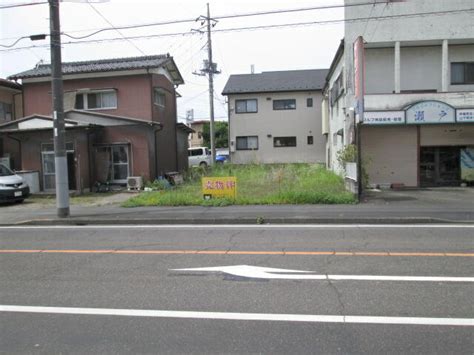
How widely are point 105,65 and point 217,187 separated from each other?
42.5ft

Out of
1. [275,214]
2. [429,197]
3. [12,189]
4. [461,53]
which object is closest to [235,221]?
[275,214]

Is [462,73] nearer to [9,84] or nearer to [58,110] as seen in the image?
[58,110]

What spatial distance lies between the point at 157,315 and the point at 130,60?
23.1 m

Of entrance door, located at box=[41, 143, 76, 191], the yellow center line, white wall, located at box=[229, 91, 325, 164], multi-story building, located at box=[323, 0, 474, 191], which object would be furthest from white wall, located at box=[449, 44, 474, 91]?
entrance door, located at box=[41, 143, 76, 191]

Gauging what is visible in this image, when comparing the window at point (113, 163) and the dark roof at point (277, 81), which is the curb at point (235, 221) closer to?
the window at point (113, 163)

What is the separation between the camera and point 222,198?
1561cm

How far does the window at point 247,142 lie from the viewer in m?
37.4

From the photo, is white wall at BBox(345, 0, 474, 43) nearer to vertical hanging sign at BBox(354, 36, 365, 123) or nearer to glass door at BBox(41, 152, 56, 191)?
vertical hanging sign at BBox(354, 36, 365, 123)

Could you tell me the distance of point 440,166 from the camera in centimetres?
2083

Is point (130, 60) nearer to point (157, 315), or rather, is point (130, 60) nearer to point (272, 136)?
point (272, 136)

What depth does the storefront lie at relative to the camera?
20516 mm

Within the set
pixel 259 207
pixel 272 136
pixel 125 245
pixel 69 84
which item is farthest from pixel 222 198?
pixel 272 136

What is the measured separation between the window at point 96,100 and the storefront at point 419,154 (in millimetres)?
13009

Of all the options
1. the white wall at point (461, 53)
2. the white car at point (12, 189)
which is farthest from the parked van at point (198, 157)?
the white wall at point (461, 53)
